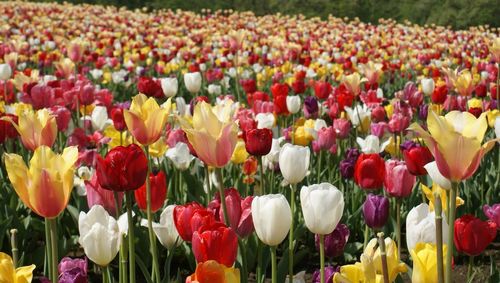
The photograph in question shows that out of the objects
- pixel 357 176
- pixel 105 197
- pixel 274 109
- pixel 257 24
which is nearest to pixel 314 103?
pixel 274 109

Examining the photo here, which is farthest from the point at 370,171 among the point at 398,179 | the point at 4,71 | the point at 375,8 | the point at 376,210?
the point at 375,8

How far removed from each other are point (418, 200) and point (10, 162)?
8.05ft

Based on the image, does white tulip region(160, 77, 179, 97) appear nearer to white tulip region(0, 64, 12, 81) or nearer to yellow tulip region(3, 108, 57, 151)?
white tulip region(0, 64, 12, 81)

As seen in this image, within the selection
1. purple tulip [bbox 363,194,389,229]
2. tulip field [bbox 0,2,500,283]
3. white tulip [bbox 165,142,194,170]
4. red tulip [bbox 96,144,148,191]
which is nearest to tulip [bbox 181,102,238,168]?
tulip field [bbox 0,2,500,283]

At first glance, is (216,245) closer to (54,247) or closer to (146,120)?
(54,247)

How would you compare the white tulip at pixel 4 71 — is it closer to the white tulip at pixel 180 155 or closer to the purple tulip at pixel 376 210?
the white tulip at pixel 180 155

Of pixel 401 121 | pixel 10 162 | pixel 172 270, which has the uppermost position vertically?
pixel 10 162

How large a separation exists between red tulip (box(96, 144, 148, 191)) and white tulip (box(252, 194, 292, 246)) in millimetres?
292

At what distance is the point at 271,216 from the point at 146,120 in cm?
68

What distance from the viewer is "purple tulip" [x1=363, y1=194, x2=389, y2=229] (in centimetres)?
222

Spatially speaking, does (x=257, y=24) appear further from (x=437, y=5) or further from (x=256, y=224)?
(x=256, y=224)

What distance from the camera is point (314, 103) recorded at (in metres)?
4.38

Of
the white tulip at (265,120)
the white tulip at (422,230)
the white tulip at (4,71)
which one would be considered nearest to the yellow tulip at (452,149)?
the white tulip at (422,230)

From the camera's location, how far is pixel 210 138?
1899mm
